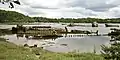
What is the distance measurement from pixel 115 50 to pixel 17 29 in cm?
7157

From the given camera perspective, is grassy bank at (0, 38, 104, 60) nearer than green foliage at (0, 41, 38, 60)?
No

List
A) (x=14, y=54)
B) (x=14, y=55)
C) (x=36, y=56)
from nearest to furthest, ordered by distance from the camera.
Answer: (x=14, y=55), (x=14, y=54), (x=36, y=56)

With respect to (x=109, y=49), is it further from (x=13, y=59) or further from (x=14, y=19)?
(x=14, y=19)

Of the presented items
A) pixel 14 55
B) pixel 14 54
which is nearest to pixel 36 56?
pixel 14 54

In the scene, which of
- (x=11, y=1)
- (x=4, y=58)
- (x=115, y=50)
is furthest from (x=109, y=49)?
(x=4, y=58)

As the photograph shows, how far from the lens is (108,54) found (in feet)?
40.2

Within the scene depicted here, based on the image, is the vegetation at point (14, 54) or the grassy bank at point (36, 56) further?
the grassy bank at point (36, 56)

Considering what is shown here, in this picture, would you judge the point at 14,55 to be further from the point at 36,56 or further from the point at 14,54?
the point at 36,56

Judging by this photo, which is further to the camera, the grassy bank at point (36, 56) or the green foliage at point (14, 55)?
the grassy bank at point (36, 56)

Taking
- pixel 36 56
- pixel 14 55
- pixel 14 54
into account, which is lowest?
pixel 36 56

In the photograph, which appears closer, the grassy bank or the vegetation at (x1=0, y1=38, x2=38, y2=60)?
the vegetation at (x1=0, y1=38, x2=38, y2=60)

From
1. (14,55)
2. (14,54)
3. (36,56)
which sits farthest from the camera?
(36,56)

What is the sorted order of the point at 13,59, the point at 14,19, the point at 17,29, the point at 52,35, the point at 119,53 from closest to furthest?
the point at 119,53, the point at 13,59, the point at 52,35, the point at 17,29, the point at 14,19

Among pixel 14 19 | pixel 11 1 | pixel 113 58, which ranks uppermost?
pixel 11 1
